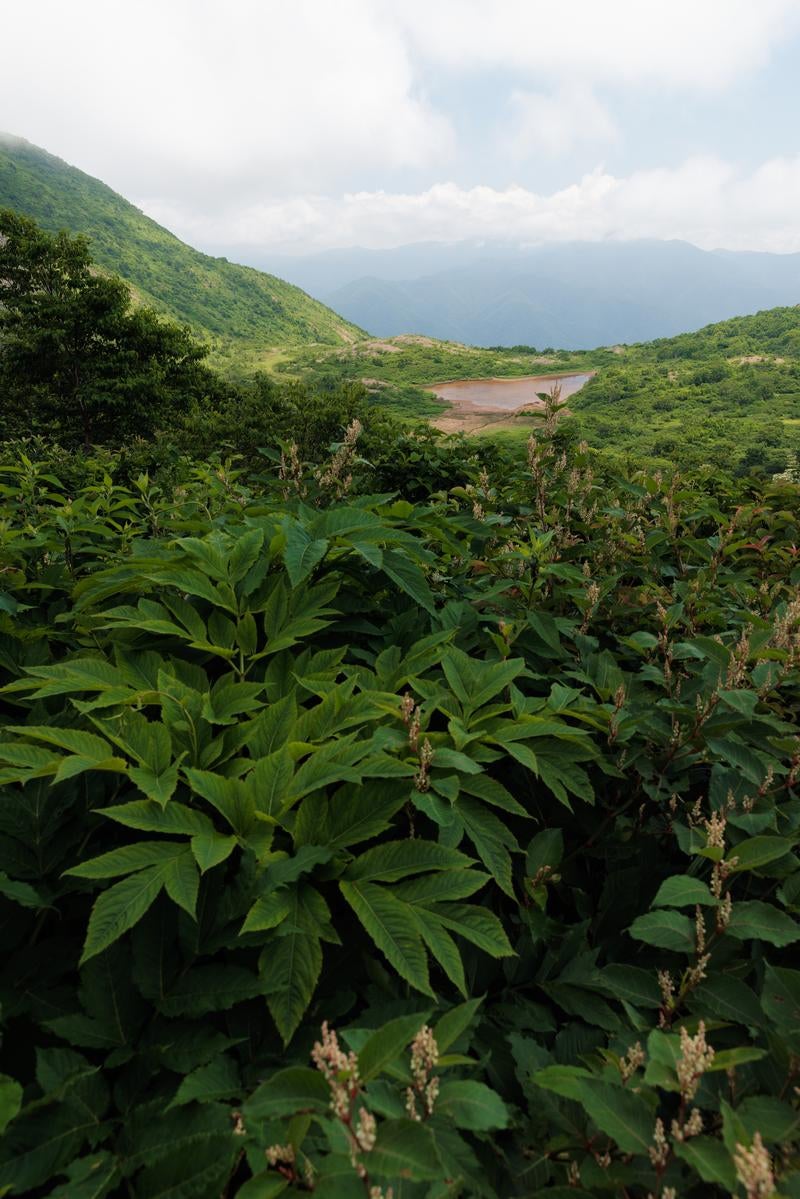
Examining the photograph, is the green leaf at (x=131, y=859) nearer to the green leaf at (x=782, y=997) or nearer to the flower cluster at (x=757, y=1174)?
the flower cluster at (x=757, y=1174)

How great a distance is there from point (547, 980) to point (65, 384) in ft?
97.6

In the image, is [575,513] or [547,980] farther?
[575,513]

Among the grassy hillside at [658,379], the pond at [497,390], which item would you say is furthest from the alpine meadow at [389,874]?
the pond at [497,390]

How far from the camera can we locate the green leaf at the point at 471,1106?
33.4 inches

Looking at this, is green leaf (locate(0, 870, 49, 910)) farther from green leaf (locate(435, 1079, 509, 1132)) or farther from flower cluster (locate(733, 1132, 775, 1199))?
flower cluster (locate(733, 1132, 775, 1199))

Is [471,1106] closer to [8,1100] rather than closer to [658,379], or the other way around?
[8,1100]

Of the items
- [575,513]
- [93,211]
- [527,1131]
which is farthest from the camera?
[93,211]

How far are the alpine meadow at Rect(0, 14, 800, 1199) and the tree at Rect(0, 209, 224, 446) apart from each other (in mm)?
25317

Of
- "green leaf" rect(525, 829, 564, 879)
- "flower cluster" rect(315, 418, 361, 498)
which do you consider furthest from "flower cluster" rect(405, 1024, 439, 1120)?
"flower cluster" rect(315, 418, 361, 498)

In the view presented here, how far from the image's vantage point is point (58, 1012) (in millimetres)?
1224

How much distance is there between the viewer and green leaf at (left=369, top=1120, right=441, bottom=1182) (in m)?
0.73

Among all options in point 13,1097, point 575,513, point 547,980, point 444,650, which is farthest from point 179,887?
point 575,513

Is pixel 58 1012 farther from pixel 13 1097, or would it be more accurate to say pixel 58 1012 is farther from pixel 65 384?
pixel 65 384

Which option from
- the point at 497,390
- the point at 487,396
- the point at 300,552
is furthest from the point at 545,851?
the point at 497,390
